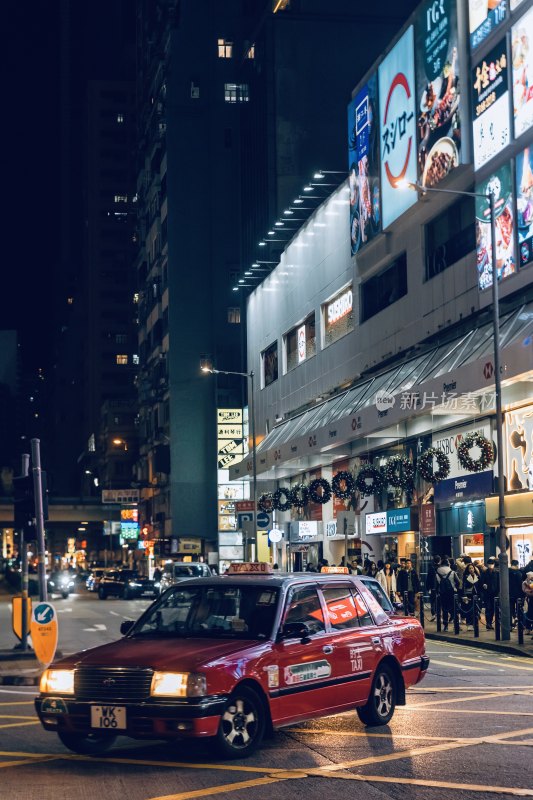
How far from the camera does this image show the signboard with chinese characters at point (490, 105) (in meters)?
32.7

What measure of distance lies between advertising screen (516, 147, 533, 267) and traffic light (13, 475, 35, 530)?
1492 cm

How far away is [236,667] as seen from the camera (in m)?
10.0

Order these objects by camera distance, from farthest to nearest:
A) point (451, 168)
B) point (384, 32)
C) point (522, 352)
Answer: point (384, 32) → point (451, 168) → point (522, 352)

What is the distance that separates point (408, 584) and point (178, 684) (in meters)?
28.2

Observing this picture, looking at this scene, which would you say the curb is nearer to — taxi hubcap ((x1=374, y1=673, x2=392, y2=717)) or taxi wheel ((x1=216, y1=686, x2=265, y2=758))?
taxi hubcap ((x1=374, y1=673, x2=392, y2=717))

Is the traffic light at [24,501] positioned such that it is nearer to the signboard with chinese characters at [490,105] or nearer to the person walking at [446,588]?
the person walking at [446,588]

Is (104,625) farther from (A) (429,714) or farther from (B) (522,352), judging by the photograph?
(A) (429,714)

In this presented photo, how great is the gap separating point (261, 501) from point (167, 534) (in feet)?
124

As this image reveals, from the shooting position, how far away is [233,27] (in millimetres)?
99188

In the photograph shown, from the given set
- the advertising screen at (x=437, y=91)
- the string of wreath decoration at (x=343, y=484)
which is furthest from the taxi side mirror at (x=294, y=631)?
the string of wreath decoration at (x=343, y=484)

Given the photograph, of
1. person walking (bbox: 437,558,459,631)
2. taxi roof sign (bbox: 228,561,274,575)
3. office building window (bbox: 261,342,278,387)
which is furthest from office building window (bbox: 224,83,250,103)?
taxi roof sign (bbox: 228,561,274,575)

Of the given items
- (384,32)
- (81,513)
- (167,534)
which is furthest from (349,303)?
(81,513)

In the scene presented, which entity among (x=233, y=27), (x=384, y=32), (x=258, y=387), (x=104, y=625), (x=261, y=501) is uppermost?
(x=233, y=27)

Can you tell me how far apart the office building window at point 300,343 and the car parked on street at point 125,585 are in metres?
12.8
